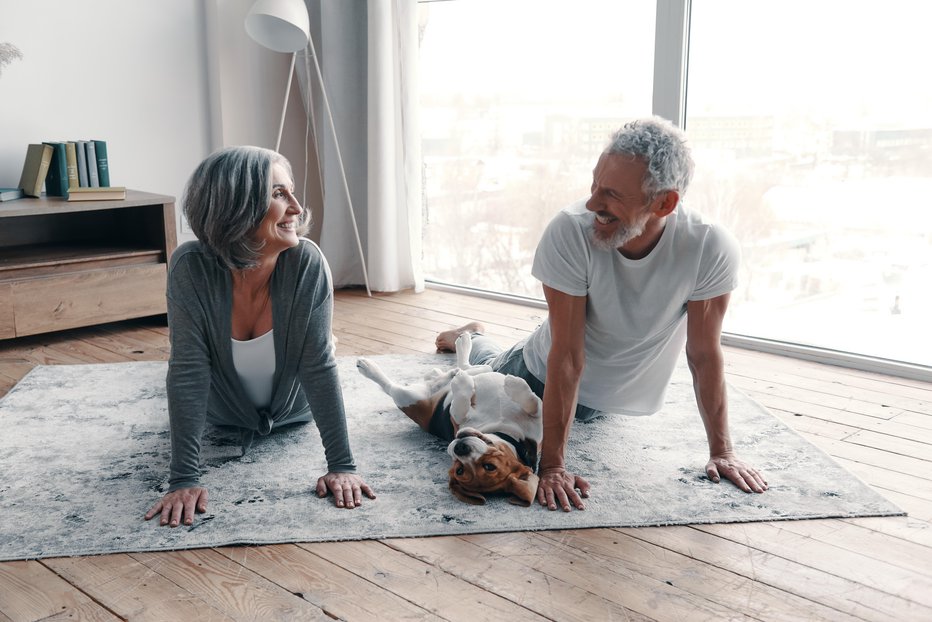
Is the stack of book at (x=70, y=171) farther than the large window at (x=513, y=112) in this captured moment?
No

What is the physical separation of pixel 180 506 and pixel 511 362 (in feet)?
3.03

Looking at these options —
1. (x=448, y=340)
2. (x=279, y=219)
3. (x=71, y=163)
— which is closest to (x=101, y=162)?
(x=71, y=163)

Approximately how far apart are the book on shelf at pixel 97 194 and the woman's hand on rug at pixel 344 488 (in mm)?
1810

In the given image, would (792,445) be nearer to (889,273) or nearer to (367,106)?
(889,273)

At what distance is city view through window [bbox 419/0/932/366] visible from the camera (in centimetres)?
290

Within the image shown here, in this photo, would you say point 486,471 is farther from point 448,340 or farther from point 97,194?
point 97,194

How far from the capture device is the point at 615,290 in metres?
1.96

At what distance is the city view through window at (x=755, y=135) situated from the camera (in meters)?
2.90

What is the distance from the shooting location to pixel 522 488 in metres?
1.90

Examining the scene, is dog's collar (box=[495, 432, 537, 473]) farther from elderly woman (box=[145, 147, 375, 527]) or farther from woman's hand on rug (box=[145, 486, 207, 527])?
woman's hand on rug (box=[145, 486, 207, 527])

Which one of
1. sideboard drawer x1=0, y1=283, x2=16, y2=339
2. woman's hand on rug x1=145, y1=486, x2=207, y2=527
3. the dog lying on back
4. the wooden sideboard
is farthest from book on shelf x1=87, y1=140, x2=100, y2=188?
woman's hand on rug x1=145, y1=486, x2=207, y2=527

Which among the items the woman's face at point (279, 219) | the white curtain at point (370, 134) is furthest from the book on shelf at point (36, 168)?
the woman's face at point (279, 219)

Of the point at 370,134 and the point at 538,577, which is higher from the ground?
the point at 370,134

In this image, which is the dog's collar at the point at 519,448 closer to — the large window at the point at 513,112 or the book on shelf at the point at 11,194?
the large window at the point at 513,112
